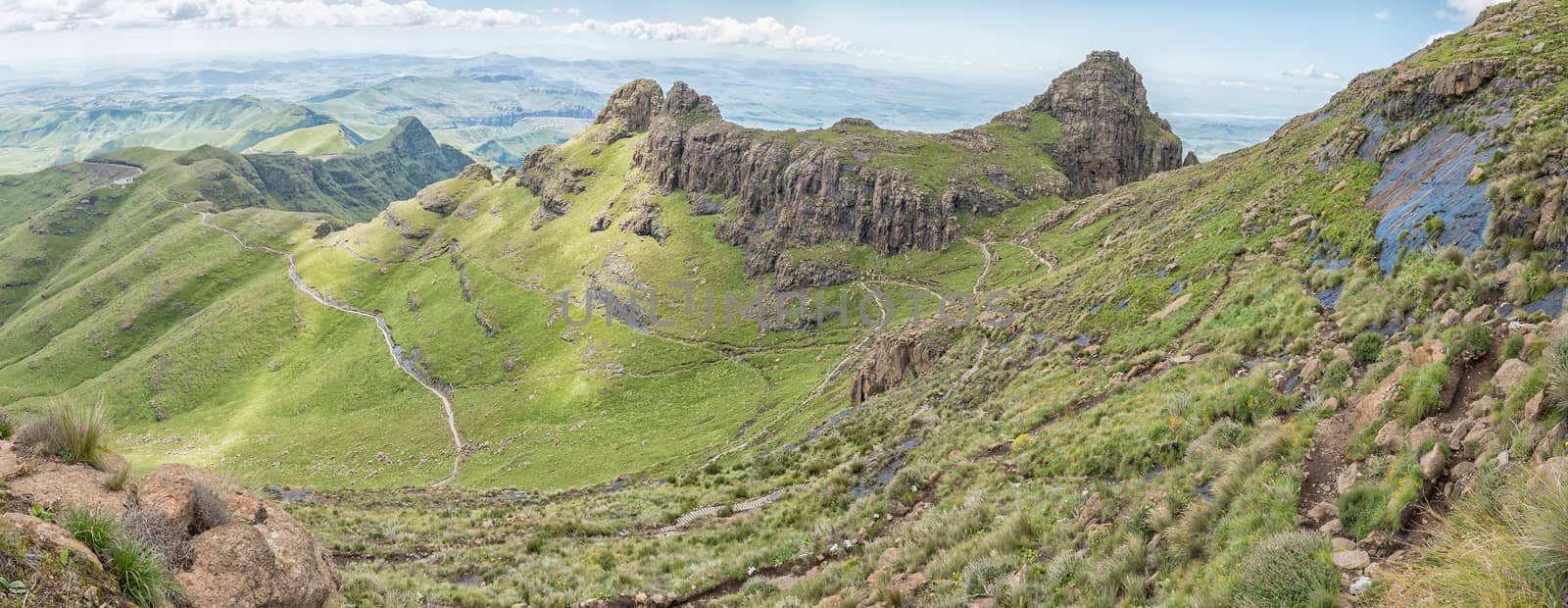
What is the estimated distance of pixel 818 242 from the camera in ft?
401

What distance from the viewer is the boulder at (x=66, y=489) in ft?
31.6

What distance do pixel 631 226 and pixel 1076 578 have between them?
140m

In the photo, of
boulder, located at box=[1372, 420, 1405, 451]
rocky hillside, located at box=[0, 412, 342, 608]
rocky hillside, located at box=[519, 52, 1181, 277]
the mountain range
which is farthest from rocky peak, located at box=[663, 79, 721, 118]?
boulder, located at box=[1372, 420, 1405, 451]

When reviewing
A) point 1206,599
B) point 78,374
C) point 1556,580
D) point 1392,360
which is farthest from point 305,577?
point 78,374

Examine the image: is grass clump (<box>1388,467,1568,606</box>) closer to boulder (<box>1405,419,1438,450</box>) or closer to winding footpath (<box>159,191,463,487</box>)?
boulder (<box>1405,419,1438,450</box>)

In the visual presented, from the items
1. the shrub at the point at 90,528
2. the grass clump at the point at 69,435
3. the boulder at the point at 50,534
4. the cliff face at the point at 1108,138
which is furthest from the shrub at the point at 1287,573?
the cliff face at the point at 1108,138

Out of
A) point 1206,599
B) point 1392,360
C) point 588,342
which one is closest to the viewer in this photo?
point 1206,599

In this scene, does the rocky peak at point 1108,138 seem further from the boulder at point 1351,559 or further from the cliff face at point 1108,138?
the boulder at point 1351,559

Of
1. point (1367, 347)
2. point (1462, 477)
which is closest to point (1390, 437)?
point (1462, 477)

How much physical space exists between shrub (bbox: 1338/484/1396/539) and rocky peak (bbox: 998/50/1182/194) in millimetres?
141101

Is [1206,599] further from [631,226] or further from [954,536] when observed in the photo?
[631,226]

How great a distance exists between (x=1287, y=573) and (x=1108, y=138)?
508 ft

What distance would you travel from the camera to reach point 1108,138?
14162cm

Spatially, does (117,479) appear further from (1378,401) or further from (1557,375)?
(1378,401)
